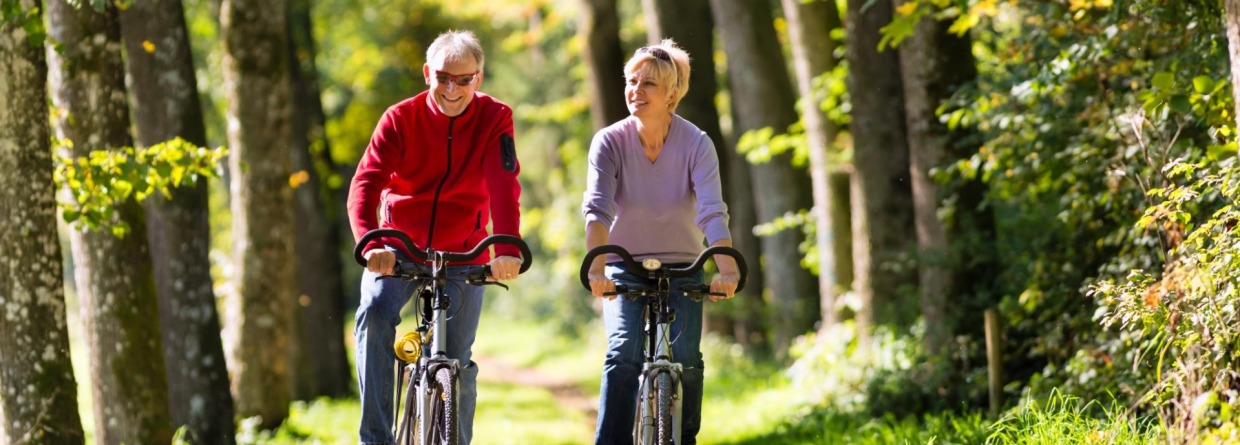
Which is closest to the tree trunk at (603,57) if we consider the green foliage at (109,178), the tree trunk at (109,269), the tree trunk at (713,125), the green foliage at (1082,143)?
the tree trunk at (713,125)

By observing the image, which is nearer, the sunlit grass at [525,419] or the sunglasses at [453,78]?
the sunglasses at [453,78]

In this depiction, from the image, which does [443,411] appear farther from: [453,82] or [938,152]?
[938,152]

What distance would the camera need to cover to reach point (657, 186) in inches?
238

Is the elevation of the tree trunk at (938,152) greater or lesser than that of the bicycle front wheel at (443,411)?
greater

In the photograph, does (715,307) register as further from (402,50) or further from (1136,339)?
(402,50)

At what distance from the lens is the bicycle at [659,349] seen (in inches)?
218

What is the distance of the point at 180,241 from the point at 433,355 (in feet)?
17.0

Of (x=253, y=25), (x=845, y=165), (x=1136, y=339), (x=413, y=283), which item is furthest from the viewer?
(x=845, y=165)

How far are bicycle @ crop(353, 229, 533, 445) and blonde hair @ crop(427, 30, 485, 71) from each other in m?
0.76

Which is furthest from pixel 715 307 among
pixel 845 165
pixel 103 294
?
pixel 103 294

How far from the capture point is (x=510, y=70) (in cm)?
3147

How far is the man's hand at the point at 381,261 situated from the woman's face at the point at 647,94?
1.15 m

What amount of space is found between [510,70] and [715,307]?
13.0m

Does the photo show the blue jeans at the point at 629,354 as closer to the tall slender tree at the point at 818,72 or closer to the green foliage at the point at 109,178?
the green foliage at the point at 109,178
